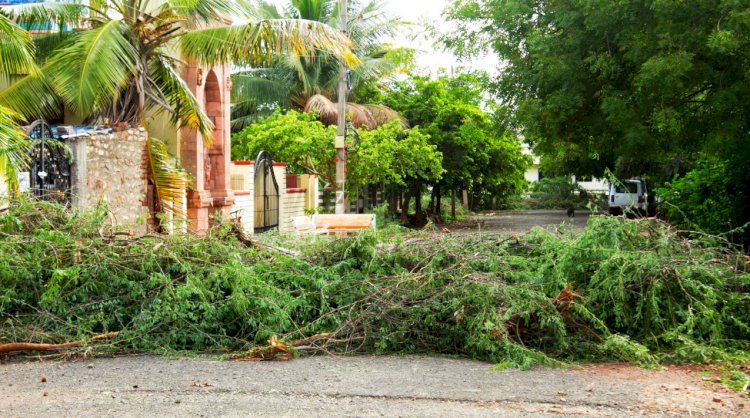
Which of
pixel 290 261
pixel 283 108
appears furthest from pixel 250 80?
pixel 290 261

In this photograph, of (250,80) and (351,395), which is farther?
(250,80)

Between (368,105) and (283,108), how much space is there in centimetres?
389

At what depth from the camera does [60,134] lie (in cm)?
1407

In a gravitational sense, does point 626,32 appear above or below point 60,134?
above

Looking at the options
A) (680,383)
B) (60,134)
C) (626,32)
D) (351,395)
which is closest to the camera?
(351,395)

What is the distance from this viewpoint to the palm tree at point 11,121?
1026 centimetres

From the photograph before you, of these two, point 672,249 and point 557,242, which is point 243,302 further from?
point 672,249

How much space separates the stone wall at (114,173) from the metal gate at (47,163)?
0.23m

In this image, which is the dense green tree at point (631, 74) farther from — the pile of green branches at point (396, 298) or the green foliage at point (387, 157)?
the green foliage at point (387, 157)

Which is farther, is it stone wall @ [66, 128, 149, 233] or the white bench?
the white bench

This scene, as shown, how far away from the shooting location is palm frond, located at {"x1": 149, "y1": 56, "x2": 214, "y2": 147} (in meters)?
17.4

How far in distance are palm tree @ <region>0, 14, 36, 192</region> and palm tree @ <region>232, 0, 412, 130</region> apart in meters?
23.1

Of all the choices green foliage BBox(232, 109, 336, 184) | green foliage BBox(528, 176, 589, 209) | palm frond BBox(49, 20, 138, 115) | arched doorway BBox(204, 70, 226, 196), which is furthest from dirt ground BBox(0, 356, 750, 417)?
green foliage BBox(528, 176, 589, 209)

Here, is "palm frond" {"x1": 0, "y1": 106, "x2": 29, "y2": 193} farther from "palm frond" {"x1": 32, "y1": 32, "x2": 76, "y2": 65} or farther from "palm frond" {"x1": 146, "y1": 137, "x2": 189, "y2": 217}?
"palm frond" {"x1": 146, "y1": 137, "x2": 189, "y2": 217}
